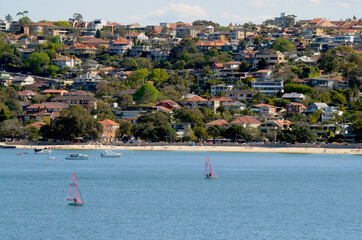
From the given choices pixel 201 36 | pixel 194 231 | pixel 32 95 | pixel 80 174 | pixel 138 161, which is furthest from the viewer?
pixel 201 36

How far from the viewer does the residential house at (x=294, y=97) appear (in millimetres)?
128250

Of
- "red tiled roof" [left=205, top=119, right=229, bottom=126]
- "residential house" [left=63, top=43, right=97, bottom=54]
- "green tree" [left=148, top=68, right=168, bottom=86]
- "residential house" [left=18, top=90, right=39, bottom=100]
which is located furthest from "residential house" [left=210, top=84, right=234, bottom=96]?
"residential house" [left=63, top=43, right=97, bottom=54]

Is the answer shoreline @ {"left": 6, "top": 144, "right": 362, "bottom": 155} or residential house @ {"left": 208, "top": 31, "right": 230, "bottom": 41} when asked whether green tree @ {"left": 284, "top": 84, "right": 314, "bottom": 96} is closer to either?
shoreline @ {"left": 6, "top": 144, "right": 362, "bottom": 155}

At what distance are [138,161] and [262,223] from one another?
147 ft

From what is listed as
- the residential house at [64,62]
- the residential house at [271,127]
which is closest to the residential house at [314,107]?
the residential house at [271,127]

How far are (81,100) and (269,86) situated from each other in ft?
113

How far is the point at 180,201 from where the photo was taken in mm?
50875

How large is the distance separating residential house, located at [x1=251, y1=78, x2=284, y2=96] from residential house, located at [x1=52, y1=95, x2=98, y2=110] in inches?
1180

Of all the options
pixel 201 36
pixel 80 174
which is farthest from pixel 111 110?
pixel 201 36

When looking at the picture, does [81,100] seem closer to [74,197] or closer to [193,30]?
[193,30]

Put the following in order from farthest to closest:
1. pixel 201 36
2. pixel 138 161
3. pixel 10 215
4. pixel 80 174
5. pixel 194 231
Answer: pixel 201 36 < pixel 138 161 < pixel 80 174 < pixel 10 215 < pixel 194 231

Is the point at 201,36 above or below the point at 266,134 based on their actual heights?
above

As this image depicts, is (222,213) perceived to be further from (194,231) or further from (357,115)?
(357,115)

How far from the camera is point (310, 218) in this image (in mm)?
45062
